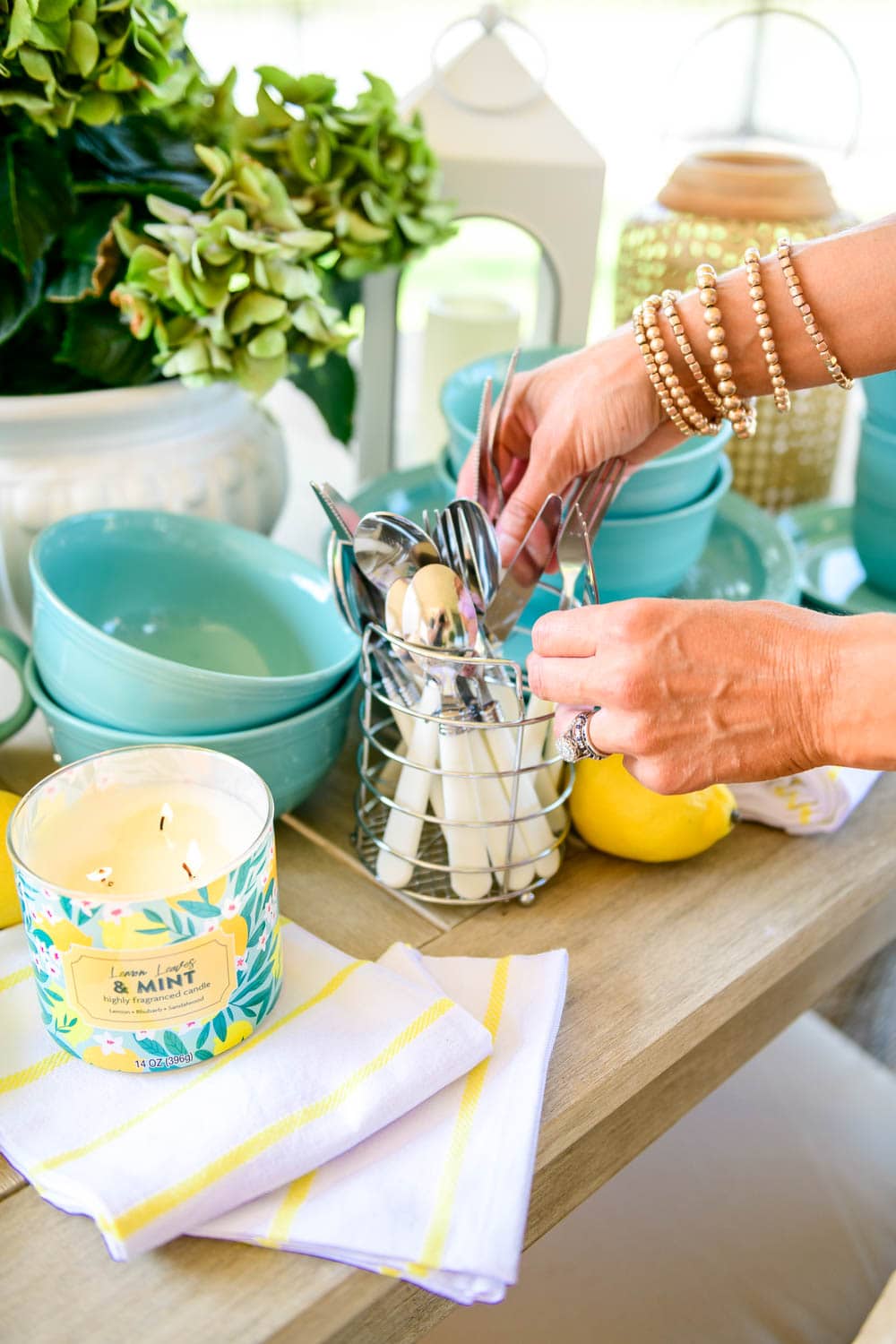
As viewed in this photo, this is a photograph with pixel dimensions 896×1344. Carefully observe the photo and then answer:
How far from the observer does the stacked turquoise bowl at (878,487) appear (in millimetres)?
842

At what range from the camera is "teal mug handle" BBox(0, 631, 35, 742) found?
62 centimetres

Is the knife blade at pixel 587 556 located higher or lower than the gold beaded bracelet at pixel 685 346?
lower

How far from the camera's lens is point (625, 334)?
0.66 m

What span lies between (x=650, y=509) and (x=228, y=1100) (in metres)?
0.45

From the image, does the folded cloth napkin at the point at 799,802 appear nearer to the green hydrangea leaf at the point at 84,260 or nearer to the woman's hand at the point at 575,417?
the woman's hand at the point at 575,417

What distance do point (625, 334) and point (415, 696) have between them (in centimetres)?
24

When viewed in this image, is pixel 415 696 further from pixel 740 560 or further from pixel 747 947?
pixel 740 560

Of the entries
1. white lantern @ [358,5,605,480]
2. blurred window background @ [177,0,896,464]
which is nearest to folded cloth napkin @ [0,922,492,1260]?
white lantern @ [358,5,605,480]

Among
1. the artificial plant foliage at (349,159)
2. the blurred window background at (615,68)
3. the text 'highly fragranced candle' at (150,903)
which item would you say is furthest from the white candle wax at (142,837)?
the blurred window background at (615,68)

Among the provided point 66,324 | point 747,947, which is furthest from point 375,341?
point 747,947

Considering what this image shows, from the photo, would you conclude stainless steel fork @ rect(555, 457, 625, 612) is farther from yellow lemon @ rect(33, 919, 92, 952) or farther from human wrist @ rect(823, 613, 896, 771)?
yellow lemon @ rect(33, 919, 92, 952)

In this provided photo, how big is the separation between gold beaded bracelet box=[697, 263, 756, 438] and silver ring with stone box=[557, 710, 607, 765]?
9.0 inches

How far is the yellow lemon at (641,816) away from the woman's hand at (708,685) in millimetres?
112

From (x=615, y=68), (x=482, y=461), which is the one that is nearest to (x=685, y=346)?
(x=482, y=461)
